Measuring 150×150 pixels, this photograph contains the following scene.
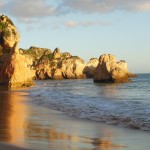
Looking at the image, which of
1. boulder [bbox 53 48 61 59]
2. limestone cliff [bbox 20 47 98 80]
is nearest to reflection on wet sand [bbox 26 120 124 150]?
limestone cliff [bbox 20 47 98 80]

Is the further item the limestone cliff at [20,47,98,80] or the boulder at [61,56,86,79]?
the boulder at [61,56,86,79]

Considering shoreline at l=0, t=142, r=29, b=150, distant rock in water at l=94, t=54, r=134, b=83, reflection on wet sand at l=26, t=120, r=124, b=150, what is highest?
distant rock in water at l=94, t=54, r=134, b=83

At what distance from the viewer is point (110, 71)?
8856 cm

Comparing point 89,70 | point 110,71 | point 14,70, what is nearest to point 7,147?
point 14,70

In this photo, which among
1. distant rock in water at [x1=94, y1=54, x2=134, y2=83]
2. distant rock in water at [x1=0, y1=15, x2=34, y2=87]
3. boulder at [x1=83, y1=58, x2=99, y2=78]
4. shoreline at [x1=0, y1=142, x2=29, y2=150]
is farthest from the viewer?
boulder at [x1=83, y1=58, x2=99, y2=78]

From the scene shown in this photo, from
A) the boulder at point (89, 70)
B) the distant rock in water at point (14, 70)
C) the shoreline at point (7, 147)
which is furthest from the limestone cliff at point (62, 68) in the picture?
the shoreline at point (7, 147)

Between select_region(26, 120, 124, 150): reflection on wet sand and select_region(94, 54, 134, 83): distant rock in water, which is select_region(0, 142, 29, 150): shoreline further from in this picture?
select_region(94, 54, 134, 83): distant rock in water

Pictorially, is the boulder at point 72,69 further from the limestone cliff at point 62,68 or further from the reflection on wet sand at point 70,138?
the reflection on wet sand at point 70,138

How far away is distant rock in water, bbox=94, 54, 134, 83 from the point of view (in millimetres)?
87688

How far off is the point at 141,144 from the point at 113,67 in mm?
79027

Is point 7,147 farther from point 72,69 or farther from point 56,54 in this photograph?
point 56,54

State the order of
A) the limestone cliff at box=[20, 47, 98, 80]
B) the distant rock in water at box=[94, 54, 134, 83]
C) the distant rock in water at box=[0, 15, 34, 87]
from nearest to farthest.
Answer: the distant rock in water at box=[0, 15, 34, 87] < the distant rock in water at box=[94, 54, 134, 83] < the limestone cliff at box=[20, 47, 98, 80]

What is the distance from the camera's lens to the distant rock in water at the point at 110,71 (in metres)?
87.7

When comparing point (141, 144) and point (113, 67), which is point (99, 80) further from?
point (141, 144)
